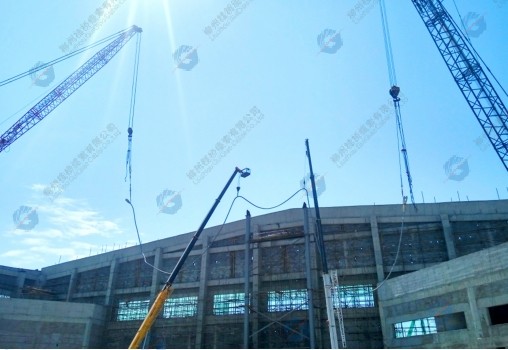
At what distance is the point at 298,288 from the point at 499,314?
18.1 metres

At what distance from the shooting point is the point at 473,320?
2566 centimetres

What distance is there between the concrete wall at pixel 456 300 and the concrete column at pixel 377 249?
3814 millimetres

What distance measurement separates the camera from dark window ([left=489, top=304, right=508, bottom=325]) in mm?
25125

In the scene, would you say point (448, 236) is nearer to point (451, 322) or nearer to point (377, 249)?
point (377, 249)

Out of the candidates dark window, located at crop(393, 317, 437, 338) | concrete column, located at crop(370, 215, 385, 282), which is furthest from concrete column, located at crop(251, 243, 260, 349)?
dark window, located at crop(393, 317, 437, 338)

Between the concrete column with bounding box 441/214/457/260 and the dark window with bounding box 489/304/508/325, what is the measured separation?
10990mm

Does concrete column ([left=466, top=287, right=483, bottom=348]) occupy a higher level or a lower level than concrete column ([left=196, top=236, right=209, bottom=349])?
lower

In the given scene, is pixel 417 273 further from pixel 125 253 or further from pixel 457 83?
pixel 125 253

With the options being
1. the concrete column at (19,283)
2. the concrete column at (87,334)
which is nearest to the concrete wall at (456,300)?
the concrete column at (87,334)

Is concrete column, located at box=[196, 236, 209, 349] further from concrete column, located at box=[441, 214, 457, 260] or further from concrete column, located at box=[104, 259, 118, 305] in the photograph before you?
concrete column, located at box=[441, 214, 457, 260]

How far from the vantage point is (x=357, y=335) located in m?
35.9

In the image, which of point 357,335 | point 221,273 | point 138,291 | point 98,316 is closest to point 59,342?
point 98,316

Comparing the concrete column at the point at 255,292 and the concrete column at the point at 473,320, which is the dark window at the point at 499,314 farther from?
the concrete column at the point at 255,292

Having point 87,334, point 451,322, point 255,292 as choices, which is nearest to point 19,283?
point 87,334
